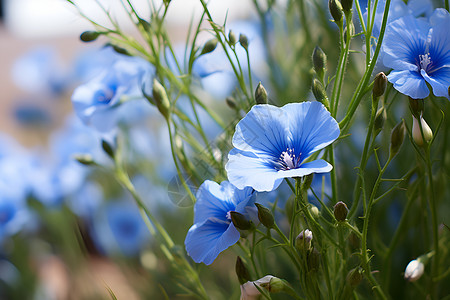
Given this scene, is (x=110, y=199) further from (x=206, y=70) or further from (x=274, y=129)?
(x=274, y=129)

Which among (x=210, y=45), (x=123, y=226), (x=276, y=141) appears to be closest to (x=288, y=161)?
(x=276, y=141)

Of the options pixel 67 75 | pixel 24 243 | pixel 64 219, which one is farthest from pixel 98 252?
pixel 67 75

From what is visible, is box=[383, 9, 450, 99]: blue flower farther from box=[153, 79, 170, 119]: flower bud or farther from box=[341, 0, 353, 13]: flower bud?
box=[153, 79, 170, 119]: flower bud

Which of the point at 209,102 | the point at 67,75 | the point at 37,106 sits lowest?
the point at 37,106

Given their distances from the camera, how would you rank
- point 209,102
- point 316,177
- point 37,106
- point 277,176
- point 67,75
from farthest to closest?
point 37,106
point 67,75
point 209,102
point 316,177
point 277,176

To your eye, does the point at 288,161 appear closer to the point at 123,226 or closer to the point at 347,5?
the point at 347,5

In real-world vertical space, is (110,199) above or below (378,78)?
below

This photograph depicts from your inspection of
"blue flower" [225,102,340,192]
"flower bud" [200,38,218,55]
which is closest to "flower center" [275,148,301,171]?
"blue flower" [225,102,340,192]
